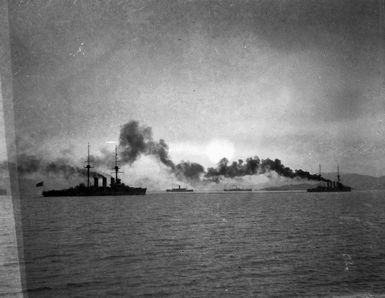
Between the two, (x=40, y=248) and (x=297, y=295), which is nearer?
(x=297, y=295)

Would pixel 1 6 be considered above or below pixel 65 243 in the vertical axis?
above

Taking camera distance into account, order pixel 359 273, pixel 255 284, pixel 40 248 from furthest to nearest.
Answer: pixel 40 248 → pixel 359 273 → pixel 255 284

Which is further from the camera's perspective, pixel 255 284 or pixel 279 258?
pixel 279 258

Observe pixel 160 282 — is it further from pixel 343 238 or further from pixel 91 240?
pixel 343 238

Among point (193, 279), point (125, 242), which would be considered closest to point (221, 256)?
point (193, 279)

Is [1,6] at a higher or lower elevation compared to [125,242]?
higher

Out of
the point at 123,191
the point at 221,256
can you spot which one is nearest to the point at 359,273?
the point at 221,256

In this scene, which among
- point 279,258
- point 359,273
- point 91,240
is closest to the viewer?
point 359,273

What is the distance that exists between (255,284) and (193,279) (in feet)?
3.83

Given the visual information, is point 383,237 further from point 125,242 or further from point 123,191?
point 123,191

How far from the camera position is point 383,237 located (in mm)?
13523

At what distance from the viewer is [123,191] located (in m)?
82.8

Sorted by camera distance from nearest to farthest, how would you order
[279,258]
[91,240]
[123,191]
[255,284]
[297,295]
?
[297,295] → [255,284] → [279,258] → [91,240] → [123,191]

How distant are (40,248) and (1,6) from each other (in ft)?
23.7
